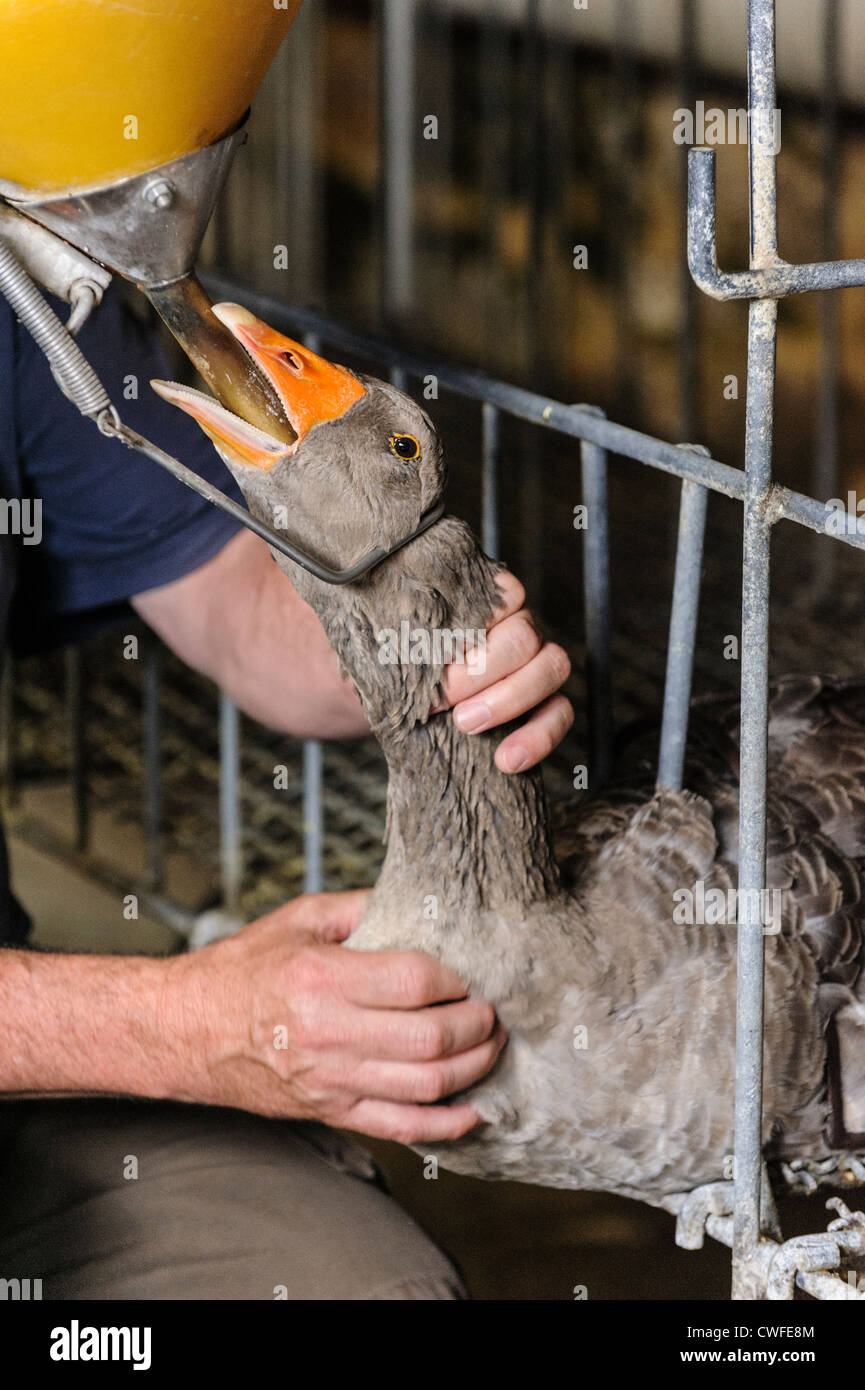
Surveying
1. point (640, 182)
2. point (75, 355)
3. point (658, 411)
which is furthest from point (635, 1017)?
point (640, 182)

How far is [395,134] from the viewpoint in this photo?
207 cm

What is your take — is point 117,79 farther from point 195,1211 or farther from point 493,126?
point 493,126

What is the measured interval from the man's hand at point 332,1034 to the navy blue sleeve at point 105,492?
0.53 meters

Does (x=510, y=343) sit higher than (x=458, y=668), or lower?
higher

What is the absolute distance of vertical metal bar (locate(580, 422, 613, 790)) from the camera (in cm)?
120

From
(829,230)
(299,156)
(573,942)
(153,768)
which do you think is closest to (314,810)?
(153,768)

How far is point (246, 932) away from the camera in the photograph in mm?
1110

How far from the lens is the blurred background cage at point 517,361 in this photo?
6.72ft

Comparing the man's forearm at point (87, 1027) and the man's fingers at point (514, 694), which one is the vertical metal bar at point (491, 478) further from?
the man's forearm at point (87, 1027)

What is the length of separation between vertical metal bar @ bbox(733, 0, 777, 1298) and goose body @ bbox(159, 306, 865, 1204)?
0.45 feet

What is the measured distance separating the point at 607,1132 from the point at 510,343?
395 cm

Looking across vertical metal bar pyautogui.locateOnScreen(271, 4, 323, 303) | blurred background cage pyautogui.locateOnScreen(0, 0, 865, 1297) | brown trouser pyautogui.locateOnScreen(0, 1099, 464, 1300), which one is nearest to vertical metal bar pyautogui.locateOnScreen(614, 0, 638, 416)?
blurred background cage pyautogui.locateOnScreen(0, 0, 865, 1297)

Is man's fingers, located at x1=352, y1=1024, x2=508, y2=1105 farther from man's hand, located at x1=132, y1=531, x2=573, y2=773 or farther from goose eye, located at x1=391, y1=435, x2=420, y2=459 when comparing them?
goose eye, located at x1=391, y1=435, x2=420, y2=459
